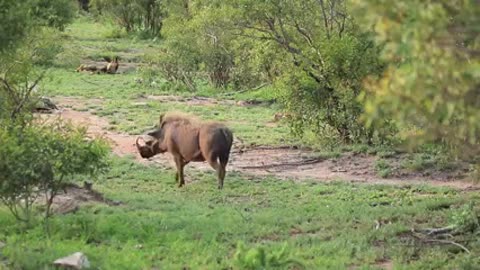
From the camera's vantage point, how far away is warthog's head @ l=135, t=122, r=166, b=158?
14.9 meters

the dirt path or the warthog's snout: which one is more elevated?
the warthog's snout

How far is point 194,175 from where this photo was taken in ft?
49.5

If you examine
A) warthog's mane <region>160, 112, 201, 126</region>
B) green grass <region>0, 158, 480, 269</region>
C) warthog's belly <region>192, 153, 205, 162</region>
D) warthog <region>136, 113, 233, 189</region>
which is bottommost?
green grass <region>0, 158, 480, 269</region>

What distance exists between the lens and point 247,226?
34.0ft

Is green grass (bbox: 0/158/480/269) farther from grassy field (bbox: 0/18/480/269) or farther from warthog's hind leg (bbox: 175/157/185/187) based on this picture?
warthog's hind leg (bbox: 175/157/185/187)

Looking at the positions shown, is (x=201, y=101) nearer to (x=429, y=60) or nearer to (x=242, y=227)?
(x=242, y=227)

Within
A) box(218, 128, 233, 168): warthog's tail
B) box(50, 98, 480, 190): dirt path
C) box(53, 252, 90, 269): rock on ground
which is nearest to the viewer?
box(53, 252, 90, 269): rock on ground

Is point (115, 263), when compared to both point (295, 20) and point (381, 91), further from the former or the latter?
point (295, 20)

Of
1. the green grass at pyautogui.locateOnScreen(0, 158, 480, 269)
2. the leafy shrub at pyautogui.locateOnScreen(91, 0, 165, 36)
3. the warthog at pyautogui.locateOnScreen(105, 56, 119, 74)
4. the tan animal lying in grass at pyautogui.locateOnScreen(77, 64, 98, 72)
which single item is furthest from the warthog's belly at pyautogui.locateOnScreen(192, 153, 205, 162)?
the leafy shrub at pyautogui.locateOnScreen(91, 0, 165, 36)

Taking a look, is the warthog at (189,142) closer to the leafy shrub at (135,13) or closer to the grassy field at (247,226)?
the grassy field at (247,226)

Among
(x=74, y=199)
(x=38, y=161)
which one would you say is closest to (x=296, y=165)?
(x=74, y=199)

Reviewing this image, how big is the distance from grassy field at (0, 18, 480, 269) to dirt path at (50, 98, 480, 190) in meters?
0.55

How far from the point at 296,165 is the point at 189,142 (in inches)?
108

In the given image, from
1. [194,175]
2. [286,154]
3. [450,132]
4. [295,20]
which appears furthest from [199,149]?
[450,132]
